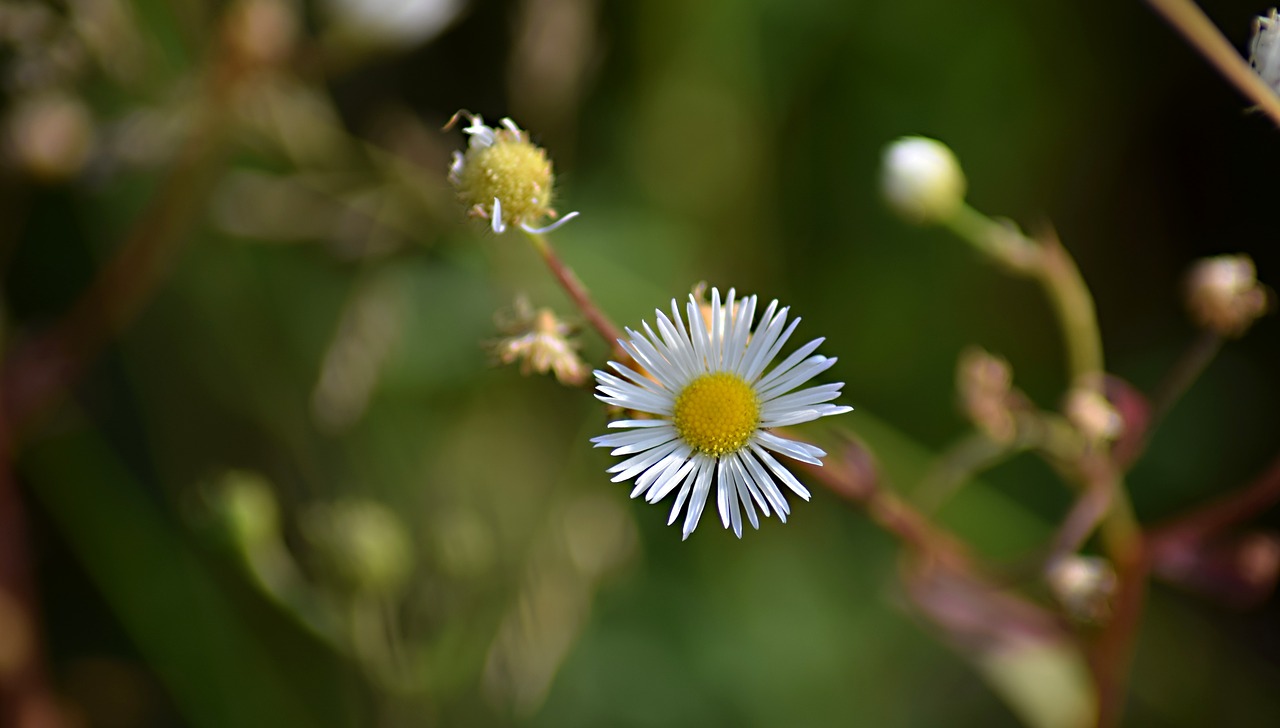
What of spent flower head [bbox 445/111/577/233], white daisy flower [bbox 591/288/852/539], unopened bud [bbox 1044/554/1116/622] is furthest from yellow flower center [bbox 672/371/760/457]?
unopened bud [bbox 1044/554/1116/622]

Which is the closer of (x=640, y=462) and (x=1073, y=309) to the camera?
(x=640, y=462)

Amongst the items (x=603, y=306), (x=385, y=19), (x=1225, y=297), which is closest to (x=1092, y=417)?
(x=1225, y=297)

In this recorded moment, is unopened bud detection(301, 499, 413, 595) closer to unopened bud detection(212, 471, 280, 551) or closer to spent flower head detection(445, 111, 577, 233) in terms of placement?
unopened bud detection(212, 471, 280, 551)

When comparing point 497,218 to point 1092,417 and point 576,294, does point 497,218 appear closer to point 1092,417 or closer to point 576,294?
point 576,294

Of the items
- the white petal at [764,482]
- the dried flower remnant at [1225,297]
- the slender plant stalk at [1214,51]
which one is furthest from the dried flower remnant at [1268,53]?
the white petal at [764,482]

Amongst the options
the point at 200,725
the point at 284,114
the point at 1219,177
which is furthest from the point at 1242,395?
the point at 200,725

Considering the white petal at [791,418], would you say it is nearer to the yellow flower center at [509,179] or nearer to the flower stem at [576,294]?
the flower stem at [576,294]
